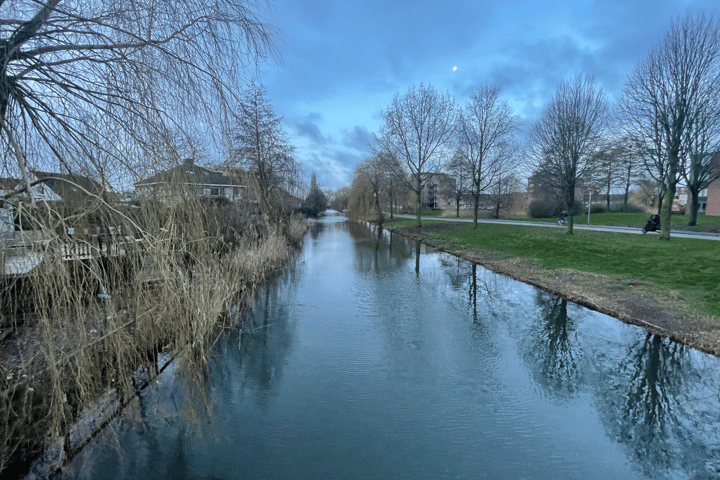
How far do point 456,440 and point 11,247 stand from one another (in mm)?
4368

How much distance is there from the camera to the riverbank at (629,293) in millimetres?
6148

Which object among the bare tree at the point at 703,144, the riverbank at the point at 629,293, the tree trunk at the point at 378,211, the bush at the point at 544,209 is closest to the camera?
the riverbank at the point at 629,293

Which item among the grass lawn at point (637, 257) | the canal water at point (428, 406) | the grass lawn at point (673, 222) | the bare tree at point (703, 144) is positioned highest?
the bare tree at point (703, 144)

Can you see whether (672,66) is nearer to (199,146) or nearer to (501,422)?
(501,422)

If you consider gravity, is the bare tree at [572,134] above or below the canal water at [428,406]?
above

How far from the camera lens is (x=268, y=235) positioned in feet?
48.8

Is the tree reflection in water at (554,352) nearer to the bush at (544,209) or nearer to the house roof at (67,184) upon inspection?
the house roof at (67,184)

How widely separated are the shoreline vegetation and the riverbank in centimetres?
728

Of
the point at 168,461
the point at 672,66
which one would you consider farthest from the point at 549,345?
the point at 672,66

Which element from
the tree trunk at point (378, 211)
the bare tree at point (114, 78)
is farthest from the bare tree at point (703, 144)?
the tree trunk at point (378, 211)

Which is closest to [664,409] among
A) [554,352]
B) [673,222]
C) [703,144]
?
[554,352]

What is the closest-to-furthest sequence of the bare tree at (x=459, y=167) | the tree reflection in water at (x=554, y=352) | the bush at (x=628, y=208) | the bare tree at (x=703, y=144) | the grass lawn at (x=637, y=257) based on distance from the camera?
1. the tree reflection in water at (x=554, y=352)
2. the grass lawn at (x=637, y=257)
3. the bare tree at (x=703, y=144)
4. the bare tree at (x=459, y=167)
5. the bush at (x=628, y=208)

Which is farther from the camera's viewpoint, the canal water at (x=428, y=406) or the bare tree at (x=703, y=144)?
the bare tree at (x=703, y=144)

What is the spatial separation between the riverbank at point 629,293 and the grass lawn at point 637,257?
0.03 m
